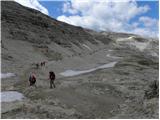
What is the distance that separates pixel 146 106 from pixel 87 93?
8.25 m

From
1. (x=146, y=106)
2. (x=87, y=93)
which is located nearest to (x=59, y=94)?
(x=87, y=93)

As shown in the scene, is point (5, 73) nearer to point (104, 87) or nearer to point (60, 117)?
point (104, 87)

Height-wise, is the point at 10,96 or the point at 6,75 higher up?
the point at 6,75

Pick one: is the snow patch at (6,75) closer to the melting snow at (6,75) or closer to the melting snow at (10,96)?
the melting snow at (6,75)

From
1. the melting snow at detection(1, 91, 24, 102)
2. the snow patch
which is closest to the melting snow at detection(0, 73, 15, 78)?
the snow patch

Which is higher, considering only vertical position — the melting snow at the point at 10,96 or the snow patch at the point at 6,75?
the snow patch at the point at 6,75

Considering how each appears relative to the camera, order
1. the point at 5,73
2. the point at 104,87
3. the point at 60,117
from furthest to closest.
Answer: the point at 5,73 → the point at 104,87 → the point at 60,117

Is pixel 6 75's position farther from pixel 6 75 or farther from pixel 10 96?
pixel 10 96

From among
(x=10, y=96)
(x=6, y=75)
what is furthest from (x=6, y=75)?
(x=10, y=96)

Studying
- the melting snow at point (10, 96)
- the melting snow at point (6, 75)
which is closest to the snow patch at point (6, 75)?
the melting snow at point (6, 75)

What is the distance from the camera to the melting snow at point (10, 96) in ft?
91.9

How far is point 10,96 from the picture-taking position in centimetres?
2938

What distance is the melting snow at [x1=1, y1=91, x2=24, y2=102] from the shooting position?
28023 millimetres

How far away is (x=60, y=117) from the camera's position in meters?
23.0
